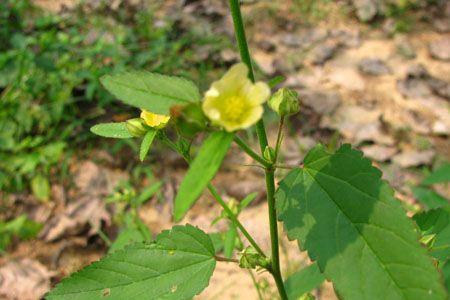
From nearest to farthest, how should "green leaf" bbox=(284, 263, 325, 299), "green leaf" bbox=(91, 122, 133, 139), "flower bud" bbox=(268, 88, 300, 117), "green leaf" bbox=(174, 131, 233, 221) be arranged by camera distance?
"green leaf" bbox=(174, 131, 233, 221) < "flower bud" bbox=(268, 88, 300, 117) < "green leaf" bbox=(91, 122, 133, 139) < "green leaf" bbox=(284, 263, 325, 299)

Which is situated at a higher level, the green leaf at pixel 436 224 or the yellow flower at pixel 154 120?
the yellow flower at pixel 154 120

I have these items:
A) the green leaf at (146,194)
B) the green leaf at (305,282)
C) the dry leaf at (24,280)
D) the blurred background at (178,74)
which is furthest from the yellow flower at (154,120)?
the dry leaf at (24,280)

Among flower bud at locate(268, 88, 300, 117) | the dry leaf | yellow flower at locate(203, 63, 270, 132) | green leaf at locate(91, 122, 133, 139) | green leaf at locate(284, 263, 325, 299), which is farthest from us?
the dry leaf

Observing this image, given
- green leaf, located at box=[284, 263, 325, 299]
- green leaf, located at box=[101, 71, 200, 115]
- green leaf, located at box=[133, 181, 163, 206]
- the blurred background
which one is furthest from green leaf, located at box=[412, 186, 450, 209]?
green leaf, located at box=[101, 71, 200, 115]

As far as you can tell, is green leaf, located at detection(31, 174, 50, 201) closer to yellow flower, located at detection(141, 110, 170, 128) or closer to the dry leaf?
the dry leaf

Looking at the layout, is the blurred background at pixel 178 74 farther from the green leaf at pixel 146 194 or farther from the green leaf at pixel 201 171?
the green leaf at pixel 201 171

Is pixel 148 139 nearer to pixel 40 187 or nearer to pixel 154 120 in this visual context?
pixel 154 120

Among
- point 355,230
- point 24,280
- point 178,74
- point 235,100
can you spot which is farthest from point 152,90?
point 178,74
